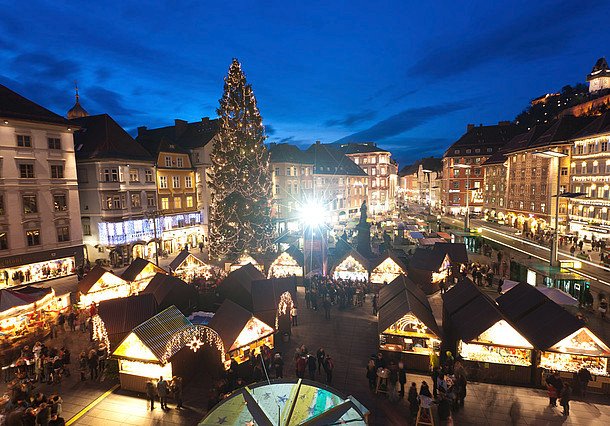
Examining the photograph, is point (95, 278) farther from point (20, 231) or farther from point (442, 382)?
point (442, 382)

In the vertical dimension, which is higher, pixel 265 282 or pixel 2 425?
pixel 265 282

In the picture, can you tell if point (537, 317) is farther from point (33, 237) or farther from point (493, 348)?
point (33, 237)

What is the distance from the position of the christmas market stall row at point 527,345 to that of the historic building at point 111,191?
2955cm

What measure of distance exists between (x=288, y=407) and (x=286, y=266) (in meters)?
18.5

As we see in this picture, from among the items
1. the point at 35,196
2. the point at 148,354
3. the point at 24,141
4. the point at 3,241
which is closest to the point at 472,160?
the point at 35,196

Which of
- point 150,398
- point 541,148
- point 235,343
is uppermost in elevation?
point 541,148

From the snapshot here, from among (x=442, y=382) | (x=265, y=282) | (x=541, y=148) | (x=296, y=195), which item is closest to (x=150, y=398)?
(x=265, y=282)

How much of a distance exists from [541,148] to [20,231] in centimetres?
6172

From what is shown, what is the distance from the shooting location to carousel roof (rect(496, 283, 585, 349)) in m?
13.5

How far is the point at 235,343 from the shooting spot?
1444 centimetres

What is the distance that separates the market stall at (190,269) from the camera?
27.5m

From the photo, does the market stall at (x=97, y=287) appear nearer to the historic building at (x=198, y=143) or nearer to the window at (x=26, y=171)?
the window at (x=26, y=171)

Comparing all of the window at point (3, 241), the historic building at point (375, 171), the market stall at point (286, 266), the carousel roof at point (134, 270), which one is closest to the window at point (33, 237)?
the window at point (3, 241)

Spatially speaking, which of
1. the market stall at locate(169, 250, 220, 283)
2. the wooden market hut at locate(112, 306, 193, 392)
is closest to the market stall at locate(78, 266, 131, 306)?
the market stall at locate(169, 250, 220, 283)
